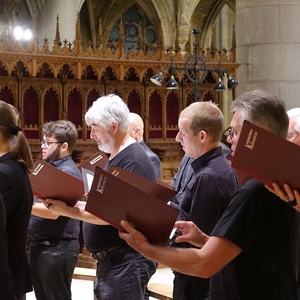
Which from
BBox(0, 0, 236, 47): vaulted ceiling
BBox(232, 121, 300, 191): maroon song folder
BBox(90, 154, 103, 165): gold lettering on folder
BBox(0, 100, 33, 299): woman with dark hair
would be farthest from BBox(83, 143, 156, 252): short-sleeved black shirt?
BBox(0, 0, 236, 47): vaulted ceiling

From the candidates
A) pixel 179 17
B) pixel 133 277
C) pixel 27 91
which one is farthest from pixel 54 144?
pixel 179 17

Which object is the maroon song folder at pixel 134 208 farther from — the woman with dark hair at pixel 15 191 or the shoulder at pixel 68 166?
the shoulder at pixel 68 166

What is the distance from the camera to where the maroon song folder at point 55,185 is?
4.18m

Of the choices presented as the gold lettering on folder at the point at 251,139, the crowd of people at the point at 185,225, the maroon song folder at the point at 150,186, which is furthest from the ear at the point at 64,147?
the gold lettering on folder at the point at 251,139

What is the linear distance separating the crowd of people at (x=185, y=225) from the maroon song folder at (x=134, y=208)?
42 mm

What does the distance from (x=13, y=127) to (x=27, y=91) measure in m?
6.48

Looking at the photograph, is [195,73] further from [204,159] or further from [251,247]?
[251,247]

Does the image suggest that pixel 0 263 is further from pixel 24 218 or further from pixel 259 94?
pixel 259 94

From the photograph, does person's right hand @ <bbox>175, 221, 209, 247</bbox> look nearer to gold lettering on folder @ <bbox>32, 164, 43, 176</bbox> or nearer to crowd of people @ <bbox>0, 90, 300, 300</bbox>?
crowd of people @ <bbox>0, 90, 300, 300</bbox>

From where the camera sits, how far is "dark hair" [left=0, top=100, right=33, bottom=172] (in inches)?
135

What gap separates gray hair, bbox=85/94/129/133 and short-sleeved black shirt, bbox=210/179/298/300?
1767 millimetres

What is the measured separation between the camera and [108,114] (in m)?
4.35

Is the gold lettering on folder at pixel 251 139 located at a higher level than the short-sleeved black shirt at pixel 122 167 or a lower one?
higher

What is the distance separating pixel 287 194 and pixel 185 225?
2.20ft
